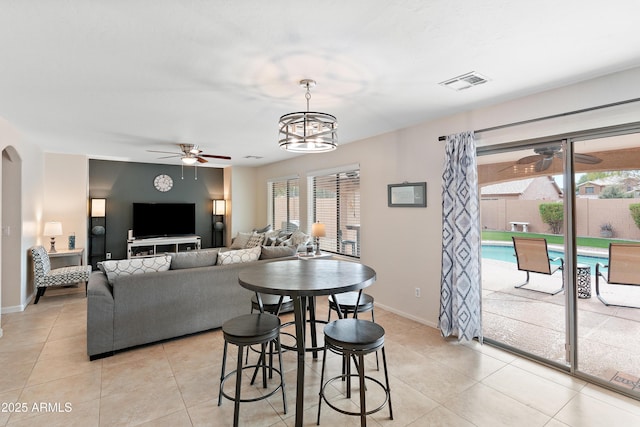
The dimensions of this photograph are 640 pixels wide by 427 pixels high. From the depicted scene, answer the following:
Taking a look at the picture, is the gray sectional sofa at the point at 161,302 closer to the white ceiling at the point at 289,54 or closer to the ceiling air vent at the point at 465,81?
the white ceiling at the point at 289,54

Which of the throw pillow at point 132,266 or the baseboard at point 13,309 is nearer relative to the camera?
the throw pillow at point 132,266

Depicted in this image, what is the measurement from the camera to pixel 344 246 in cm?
522

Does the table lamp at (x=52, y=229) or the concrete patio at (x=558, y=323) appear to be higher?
the table lamp at (x=52, y=229)

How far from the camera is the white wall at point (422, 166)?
2.49m

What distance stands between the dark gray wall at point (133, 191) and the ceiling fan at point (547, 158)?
23.4ft

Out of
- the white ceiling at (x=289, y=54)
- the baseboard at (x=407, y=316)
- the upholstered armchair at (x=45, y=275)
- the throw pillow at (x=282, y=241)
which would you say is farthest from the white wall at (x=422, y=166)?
the upholstered armchair at (x=45, y=275)

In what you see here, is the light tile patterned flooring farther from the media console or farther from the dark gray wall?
the dark gray wall

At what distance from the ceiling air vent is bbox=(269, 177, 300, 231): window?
404 cm

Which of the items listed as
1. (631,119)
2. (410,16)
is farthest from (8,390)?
(631,119)

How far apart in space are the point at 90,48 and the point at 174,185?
237 inches

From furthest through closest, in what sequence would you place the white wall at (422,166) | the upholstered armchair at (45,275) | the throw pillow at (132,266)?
the upholstered armchair at (45,275)
the throw pillow at (132,266)
the white wall at (422,166)

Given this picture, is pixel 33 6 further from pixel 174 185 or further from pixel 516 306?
pixel 174 185

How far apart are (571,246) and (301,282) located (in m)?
2.45

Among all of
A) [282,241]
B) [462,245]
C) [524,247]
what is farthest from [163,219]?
[524,247]
